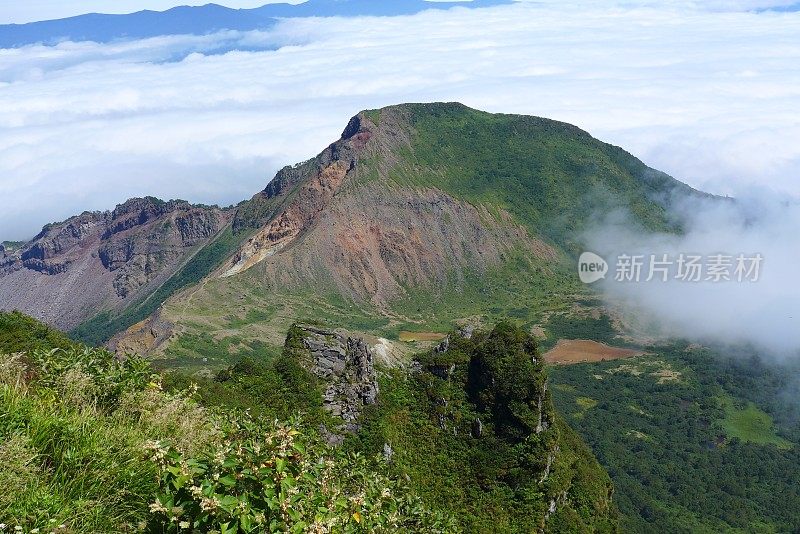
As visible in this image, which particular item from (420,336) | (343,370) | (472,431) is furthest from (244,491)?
(420,336)

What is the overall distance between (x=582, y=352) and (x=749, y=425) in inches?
1562

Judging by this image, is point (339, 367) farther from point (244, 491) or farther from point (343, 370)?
point (244, 491)

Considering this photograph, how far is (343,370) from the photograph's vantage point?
199 ft

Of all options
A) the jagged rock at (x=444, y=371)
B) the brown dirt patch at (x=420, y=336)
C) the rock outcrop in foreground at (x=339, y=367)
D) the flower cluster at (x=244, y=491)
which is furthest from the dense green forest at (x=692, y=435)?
the flower cluster at (x=244, y=491)

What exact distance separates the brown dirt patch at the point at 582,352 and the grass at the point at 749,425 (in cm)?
2635

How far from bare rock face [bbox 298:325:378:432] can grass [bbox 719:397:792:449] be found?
9276 cm

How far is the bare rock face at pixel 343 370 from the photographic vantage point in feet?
184

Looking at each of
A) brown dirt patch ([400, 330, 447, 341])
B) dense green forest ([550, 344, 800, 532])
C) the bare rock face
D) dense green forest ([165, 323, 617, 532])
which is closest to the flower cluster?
dense green forest ([165, 323, 617, 532])

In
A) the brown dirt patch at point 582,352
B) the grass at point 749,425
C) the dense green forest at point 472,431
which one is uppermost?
the dense green forest at point 472,431

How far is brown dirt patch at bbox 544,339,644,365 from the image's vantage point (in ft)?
513

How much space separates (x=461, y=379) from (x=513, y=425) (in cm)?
739

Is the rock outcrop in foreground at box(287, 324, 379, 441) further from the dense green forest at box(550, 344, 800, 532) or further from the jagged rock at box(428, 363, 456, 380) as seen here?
the dense green forest at box(550, 344, 800, 532)

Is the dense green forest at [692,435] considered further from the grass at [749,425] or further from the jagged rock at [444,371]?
the jagged rock at [444,371]

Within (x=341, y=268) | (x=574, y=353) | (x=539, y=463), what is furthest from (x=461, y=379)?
(x=341, y=268)
